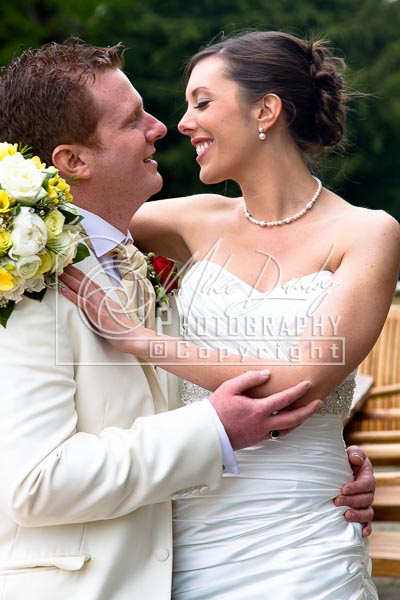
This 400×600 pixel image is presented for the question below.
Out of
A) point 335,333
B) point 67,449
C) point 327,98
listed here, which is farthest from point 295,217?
point 67,449

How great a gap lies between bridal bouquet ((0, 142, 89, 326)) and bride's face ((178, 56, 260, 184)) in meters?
1.01

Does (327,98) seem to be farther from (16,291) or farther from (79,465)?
(79,465)

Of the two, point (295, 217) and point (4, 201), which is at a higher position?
point (4, 201)

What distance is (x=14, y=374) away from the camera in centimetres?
268

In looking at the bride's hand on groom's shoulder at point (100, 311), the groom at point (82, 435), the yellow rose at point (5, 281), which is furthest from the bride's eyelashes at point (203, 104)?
the yellow rose at point (5, 281)

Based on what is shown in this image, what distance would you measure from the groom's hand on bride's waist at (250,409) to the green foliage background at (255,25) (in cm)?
2145

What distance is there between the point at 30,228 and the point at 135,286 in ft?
2.25

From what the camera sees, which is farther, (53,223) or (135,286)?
(135,286)

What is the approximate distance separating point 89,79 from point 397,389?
457 centimetres

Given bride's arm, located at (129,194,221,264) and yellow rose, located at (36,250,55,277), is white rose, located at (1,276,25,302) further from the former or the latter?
bride's arm, located at (129,194,221,264)

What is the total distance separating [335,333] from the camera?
122 inches

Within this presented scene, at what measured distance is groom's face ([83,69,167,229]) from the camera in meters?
3.26

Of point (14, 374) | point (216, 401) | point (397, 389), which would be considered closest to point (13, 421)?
point (14, 374)

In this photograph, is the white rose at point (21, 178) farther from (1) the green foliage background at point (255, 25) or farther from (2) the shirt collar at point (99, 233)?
(1) the green foliage background at point (255, 25)
